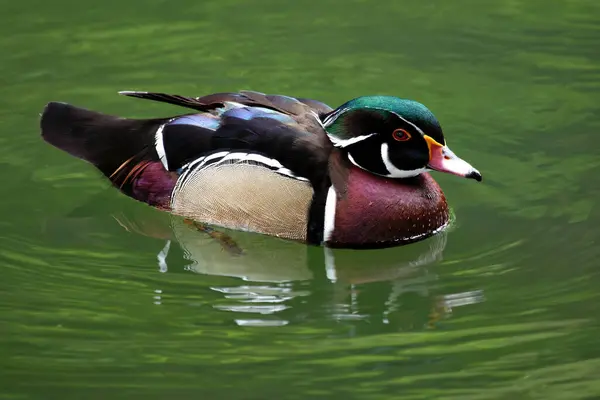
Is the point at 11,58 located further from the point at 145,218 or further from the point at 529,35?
the point at 529,35

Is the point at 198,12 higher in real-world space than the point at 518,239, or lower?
higher

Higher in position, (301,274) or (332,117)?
(332,117)

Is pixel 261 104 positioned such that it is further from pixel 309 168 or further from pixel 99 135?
pixel 99 135

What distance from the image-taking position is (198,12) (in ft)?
35.2

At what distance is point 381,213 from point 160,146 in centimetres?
147

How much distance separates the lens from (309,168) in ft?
23.7

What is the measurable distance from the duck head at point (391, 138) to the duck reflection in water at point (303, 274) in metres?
0.50

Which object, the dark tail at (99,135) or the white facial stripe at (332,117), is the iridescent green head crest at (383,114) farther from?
the dark tail at (99,135)

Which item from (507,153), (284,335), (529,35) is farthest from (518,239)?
(529,35)

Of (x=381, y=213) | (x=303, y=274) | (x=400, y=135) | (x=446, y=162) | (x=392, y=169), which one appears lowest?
(x=303, y=274)

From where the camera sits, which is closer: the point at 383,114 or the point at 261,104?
the point at 383,114

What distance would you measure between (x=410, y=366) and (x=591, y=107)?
152 inches

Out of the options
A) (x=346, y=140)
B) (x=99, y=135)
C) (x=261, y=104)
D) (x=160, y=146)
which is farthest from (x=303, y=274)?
(x=99, y=135)

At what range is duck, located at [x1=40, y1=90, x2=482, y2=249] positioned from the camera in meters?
7.25
